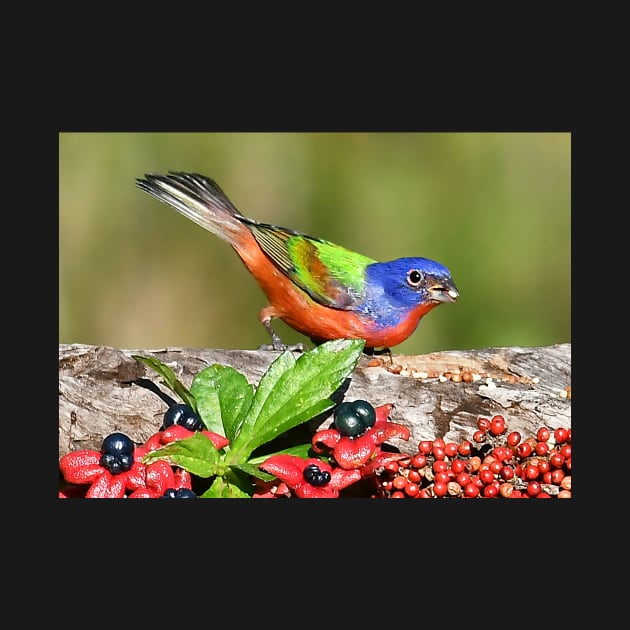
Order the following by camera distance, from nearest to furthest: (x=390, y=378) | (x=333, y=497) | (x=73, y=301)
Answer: (x=333, y=497) < (x=390, y=378) < (x=73, y=301)

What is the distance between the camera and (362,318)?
5.61 m

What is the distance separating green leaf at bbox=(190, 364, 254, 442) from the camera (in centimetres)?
431

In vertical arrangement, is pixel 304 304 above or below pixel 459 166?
below

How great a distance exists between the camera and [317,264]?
233 inches

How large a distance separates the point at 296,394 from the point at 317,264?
1.83 m

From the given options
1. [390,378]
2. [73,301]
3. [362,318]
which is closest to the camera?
[390,378]

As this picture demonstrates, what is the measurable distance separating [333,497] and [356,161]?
415 centimetres

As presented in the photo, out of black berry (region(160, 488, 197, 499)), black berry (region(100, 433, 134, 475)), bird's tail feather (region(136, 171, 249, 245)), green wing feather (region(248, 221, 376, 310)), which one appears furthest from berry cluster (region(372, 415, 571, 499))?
bird's tail feather (region(136, 171, 249, 245))

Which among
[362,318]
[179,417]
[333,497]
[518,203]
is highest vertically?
[518,203]

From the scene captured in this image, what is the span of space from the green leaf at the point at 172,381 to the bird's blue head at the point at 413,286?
1.59m

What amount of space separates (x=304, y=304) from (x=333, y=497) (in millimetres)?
1933

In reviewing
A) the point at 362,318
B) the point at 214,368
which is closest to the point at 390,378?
the point at 362,318

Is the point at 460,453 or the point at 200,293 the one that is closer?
the point at 460,453

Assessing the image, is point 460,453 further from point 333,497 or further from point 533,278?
point 533,278
